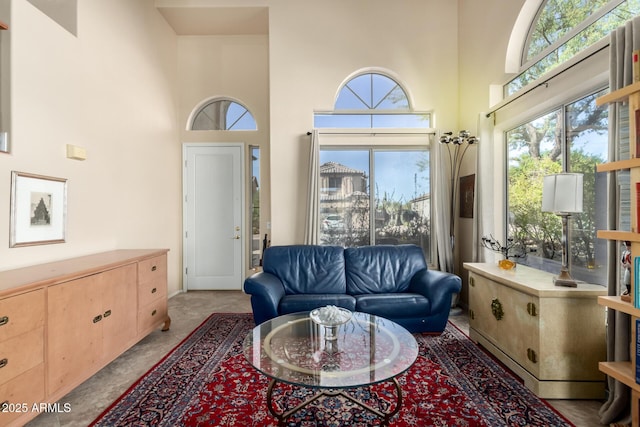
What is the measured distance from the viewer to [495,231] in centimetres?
351

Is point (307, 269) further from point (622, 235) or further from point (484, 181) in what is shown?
point (622, 235)

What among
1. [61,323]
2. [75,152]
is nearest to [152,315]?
[61,323]

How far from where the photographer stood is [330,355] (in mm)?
1703

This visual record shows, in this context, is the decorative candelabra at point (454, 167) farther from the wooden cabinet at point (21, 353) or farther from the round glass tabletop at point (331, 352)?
the wooden cabinet at point (21, 353)

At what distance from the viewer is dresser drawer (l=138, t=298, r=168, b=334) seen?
106 inches

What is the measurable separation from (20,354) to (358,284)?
2.79 meters

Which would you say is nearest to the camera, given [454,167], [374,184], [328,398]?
[328,398]

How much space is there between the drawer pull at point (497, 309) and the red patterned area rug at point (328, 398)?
0.40 meters

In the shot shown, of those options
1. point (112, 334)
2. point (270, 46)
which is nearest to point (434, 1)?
point (270, 46)

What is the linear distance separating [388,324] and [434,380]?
0.55 m

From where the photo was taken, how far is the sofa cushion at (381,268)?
3.38m

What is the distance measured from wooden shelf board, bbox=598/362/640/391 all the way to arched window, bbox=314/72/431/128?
3516mm

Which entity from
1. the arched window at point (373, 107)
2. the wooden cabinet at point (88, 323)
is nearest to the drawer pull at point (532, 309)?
the arched window at point (373, 107)

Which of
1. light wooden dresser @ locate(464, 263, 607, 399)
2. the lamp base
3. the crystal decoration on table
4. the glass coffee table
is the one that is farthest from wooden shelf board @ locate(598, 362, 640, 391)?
the crystal decoration on table
